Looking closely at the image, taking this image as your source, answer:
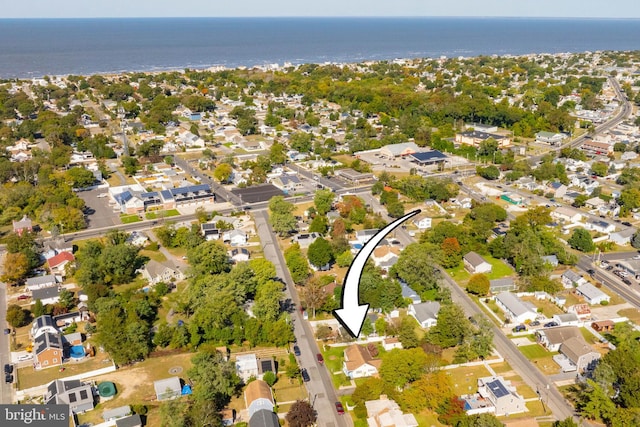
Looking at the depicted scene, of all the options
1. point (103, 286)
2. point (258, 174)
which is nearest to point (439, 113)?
point (258, 174)

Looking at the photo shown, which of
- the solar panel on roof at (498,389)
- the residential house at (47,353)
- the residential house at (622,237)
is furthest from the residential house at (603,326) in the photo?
the residential house at (47,353)

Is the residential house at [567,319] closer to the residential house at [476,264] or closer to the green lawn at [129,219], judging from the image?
the residential house at [476,264]

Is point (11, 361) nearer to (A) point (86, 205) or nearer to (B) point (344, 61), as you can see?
(A) point (86, 205)

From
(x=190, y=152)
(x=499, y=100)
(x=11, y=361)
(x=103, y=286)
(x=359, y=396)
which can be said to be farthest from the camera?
(x=499, y=100)

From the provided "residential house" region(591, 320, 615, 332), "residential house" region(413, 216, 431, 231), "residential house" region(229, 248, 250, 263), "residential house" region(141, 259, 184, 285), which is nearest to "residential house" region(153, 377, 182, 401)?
"residential house" region(141, 259, 184, 285)

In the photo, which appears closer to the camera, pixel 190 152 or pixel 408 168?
pixel 408 168

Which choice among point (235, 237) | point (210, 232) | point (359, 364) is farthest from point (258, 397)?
point (210, 232)

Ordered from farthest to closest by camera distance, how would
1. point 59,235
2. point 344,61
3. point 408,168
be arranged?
point 344,61 < point 408,168 < point 59,235
